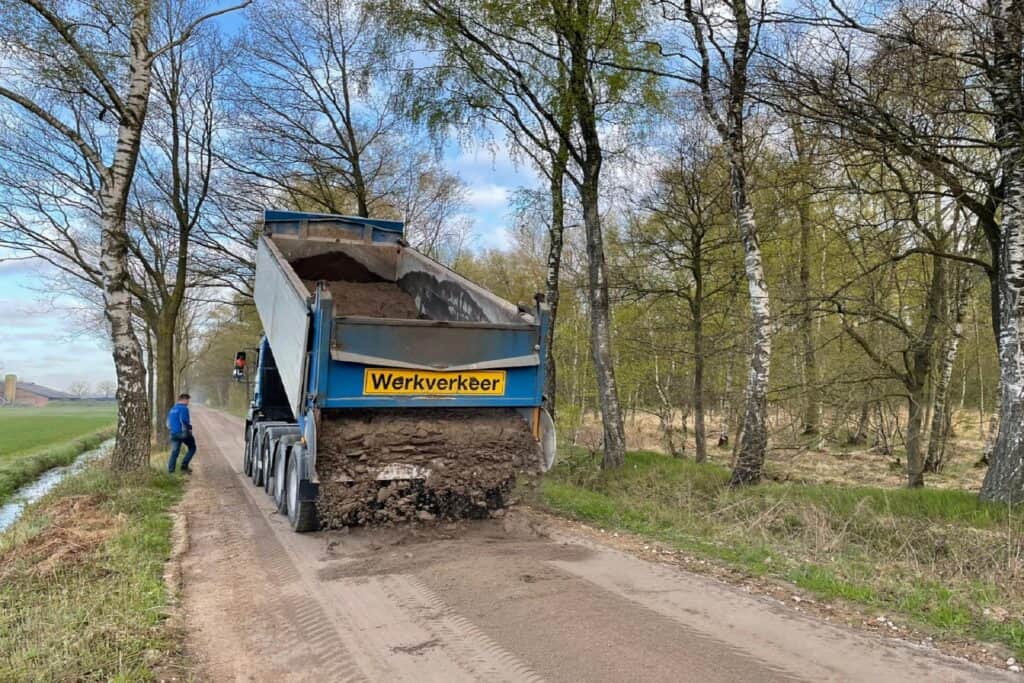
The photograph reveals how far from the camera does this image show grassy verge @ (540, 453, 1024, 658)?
4.94 meters

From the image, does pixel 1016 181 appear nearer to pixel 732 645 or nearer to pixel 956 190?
pixel 956 190

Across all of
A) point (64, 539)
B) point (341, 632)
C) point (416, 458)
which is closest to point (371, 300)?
point (416, 458)

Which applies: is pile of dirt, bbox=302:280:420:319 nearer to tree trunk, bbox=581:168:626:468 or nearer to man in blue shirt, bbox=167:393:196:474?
tree trunk, bbox=581:168:626:468

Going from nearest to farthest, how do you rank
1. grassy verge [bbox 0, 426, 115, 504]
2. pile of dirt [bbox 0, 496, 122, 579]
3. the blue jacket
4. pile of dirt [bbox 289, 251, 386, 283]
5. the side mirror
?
1. pile of dirt [bbox 0, 496, 122, 579]
2. pile of dirt [bbox 289, 251, 386, 283]
3. the blue jacket
4. the side mirror
5. grassy verge [bbox 0, 426, 115, 504]

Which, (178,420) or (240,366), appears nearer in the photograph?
(178,420)

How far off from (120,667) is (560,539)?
13.9 feet

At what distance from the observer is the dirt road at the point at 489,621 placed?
12.9 feet

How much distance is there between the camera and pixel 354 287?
1035 centimetres

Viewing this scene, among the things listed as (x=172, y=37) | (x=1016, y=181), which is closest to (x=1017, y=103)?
(x=1016, y=181)

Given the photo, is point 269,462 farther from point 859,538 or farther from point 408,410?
point 859,538

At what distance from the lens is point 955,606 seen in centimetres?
483

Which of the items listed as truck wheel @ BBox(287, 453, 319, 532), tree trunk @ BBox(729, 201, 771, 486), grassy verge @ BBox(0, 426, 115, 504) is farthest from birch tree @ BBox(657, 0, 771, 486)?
grassy verge @ BBox(0, 426, 115, 504)

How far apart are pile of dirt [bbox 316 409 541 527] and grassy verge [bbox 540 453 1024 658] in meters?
1.66

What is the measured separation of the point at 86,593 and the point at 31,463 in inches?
660
